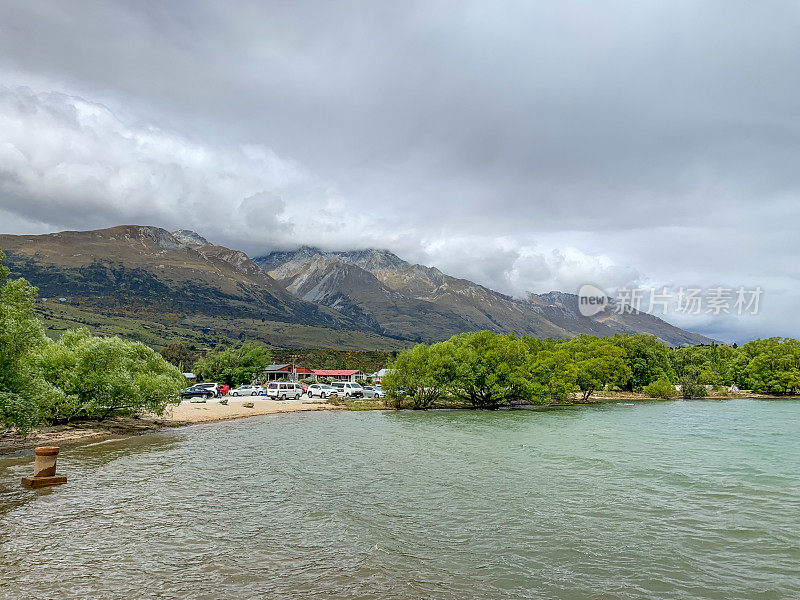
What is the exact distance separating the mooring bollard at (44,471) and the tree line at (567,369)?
2287 inches

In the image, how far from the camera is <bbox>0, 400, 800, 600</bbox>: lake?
1178 cm

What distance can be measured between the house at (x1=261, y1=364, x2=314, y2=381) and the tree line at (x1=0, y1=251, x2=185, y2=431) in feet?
305

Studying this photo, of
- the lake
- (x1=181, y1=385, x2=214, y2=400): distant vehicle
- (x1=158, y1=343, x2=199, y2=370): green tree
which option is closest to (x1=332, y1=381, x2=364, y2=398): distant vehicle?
(x1=181, y1=385, x2=214, y2=400): distant vehicle

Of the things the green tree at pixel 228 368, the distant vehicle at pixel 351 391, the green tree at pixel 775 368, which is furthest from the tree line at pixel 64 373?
the green tree at pixel 775 368

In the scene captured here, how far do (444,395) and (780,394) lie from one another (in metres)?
91.6

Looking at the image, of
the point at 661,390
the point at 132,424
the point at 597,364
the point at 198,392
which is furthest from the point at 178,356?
the point at 661,390

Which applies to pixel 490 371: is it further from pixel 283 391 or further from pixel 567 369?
pixel 283 391

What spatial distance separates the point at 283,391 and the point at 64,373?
52.0m

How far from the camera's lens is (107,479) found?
22.5 metres

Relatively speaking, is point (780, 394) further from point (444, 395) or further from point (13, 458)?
point (13, 458)

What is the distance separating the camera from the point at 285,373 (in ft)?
492

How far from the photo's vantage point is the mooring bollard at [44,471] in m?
20.2

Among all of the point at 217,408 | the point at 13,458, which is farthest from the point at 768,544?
the point at 217,408

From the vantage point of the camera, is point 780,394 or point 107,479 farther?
point 780,394
